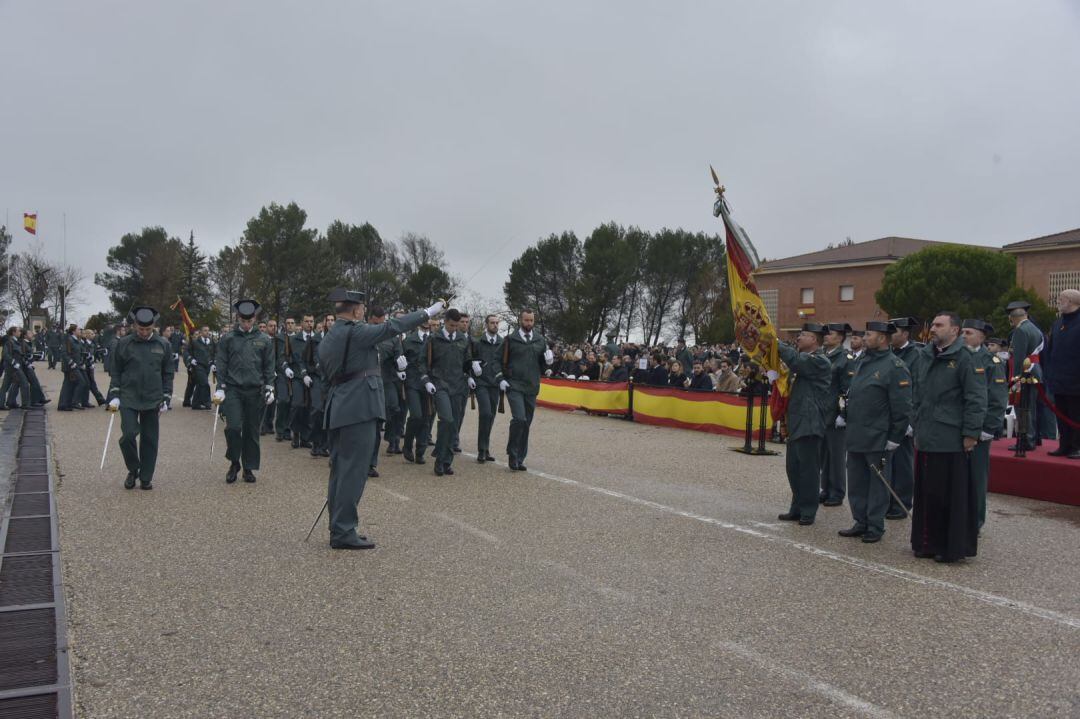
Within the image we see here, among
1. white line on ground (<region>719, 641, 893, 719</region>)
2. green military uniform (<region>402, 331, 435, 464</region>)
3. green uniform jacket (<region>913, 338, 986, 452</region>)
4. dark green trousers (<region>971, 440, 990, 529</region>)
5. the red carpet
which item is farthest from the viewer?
green military uniform (<region>402, 331, 435, 464</region>)

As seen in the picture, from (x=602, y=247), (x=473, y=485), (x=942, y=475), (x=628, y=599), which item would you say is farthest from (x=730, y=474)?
(x=602, y=247)

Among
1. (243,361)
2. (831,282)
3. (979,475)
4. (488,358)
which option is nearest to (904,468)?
(979,475)

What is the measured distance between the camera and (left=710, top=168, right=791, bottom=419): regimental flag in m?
7.75

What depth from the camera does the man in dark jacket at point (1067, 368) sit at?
9164mm

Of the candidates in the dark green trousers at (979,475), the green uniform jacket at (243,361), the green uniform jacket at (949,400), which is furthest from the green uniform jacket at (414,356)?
the dark green trousers at (979,475)

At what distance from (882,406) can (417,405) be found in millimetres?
6397

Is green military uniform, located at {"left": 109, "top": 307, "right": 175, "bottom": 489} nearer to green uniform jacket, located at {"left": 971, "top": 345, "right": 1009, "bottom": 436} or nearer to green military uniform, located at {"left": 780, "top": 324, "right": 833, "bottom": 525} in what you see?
green military uniform, located at {"left": 780, "top": 324, "right": 833, "bottom": 525}

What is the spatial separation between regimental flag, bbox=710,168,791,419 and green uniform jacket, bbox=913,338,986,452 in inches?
56.0

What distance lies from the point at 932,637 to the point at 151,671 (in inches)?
164

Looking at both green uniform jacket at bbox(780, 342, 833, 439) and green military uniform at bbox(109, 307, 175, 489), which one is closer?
green uniform jacket at bbox(780, 342, 833, 439)

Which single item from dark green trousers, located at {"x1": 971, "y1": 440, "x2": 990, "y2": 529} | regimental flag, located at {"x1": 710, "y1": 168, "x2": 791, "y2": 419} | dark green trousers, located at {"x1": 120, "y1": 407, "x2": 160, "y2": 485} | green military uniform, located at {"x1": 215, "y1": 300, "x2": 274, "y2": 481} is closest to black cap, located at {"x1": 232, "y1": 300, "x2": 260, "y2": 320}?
green military uniform, located at {"x1": 215, "y1": 300, "x2": 274, "y2": 481}

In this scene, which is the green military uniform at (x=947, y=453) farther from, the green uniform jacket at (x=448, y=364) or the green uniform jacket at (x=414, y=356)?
the green uniform jacket at (x=414, y=356)

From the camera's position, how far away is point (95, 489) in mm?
8789

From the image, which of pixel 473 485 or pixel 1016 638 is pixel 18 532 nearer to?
pixel 473 485
